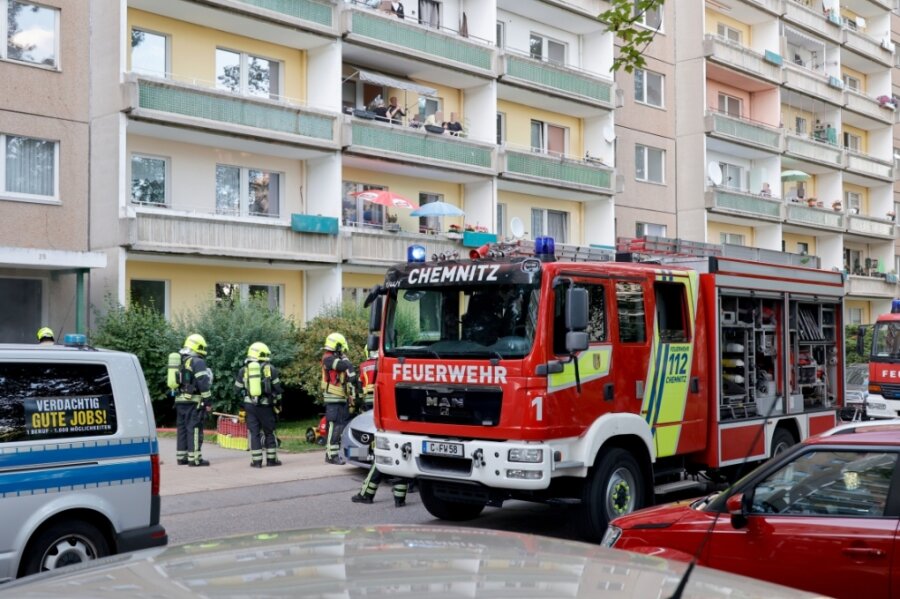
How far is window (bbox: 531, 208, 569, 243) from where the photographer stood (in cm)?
3272

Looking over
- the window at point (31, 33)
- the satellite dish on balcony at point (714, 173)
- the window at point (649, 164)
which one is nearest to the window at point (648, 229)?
the window at point (649, 164)

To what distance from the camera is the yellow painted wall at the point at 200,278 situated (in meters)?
22.9

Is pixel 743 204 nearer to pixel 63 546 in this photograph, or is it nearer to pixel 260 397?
pixel 260 397

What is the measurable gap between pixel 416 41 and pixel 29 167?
11.0m

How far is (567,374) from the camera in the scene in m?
→ 8.91

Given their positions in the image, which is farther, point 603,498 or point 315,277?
point 315,277

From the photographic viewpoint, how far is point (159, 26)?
914 inches

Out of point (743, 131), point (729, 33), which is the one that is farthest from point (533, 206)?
point (729, 33)

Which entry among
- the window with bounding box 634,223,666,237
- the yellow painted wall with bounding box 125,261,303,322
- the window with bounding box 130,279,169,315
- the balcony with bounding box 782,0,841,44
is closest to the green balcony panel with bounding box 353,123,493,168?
the yellow painted wall with bounding box 125,261,303,322

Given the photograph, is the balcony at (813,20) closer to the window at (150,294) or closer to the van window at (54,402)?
the window at (150,294)

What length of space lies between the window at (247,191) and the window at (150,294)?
246cm

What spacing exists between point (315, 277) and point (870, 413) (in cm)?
1410

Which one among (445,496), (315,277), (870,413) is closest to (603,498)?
(445,496)

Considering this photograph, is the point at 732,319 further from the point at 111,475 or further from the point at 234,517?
the point at 111,475
